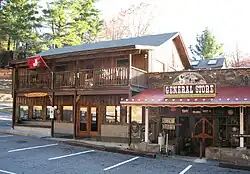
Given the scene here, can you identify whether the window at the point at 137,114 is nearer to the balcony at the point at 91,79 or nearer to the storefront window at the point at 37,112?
the balcony at the point at 91,79

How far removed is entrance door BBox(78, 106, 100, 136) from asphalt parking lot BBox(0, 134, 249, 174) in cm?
433

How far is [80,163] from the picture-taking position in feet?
37.8

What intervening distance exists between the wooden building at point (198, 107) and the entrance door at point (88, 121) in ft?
13.5

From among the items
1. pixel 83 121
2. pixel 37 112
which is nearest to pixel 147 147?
pixel 83 121

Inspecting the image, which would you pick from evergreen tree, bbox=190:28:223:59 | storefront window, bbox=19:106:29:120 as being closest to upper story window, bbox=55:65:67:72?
storefront window, bbox=19:106:29:120

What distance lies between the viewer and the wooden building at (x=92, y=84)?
16859 millimetres

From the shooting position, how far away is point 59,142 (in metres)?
16.6

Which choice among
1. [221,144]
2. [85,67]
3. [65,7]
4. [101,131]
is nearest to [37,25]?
[65,7]

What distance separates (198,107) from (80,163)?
7.47 metres

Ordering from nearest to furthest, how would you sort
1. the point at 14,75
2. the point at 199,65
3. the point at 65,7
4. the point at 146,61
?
the point at 146,61, the point at 14,75, the point at 199,65, the point at 65,7

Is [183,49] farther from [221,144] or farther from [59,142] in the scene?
[59,142]

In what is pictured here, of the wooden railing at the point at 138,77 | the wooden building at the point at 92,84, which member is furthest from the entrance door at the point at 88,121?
the wooden railing at the point at 138,77

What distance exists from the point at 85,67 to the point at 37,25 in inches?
858

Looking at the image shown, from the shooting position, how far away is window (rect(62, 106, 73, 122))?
67.6 feet
